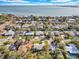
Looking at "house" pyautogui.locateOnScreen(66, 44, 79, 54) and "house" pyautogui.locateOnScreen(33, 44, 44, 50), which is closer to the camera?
"house" pyautogui.locateOnScreen(66, 44, 79, 54)

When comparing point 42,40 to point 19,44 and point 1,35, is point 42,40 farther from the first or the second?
point 1,35

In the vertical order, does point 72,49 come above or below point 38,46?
below

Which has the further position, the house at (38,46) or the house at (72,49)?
the house at (38,46)

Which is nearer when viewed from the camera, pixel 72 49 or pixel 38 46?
pixel 72 49

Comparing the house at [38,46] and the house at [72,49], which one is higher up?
the house at [38,46]

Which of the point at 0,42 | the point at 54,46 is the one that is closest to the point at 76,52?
the point at 54,46

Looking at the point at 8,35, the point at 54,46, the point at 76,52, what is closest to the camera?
the point at 76,52

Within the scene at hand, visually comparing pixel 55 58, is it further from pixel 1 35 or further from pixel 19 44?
pixel 1 35

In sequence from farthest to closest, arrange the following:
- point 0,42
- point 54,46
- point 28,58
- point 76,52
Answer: point 0,42 < point 54,46 < point 76,52 < point 28,58

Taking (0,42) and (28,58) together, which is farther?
(0,42)

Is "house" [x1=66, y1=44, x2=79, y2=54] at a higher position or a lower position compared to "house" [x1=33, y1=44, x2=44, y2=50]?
lower
